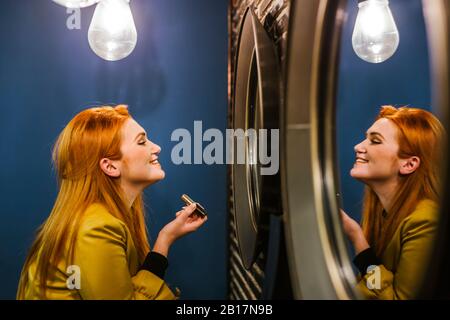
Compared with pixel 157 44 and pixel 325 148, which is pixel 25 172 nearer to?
pixel 157 44

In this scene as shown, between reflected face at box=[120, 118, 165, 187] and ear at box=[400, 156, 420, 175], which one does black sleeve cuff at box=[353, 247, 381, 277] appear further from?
reflected face at box=[120, 118, 165, 187]

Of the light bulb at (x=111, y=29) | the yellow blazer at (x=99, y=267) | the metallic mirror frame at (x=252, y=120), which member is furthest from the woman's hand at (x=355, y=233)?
the light bulb at (x=111, y=29)

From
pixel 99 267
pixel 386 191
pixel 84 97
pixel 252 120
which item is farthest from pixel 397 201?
pixel 84 97

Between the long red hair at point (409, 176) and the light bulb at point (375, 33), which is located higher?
the light bulb at point (375, 33)

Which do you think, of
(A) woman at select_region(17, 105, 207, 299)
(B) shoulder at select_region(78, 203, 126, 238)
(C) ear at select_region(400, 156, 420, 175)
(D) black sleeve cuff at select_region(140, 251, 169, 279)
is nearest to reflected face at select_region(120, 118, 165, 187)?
(A) woman at select_region(17, 105, 207, 299)

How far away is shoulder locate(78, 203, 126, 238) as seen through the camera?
986 millimetres

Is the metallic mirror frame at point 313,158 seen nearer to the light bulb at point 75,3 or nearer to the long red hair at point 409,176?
the long red hair at point 409,176

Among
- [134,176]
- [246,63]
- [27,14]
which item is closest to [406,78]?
[246,63]

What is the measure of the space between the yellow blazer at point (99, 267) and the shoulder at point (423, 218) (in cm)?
74

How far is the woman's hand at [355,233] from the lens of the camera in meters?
0.58

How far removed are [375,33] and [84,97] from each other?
0.91 meters

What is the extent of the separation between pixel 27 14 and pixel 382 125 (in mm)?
1117

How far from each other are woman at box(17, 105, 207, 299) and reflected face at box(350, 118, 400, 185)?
0.67m

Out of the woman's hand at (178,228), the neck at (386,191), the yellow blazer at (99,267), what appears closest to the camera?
the neck at (386,191)
